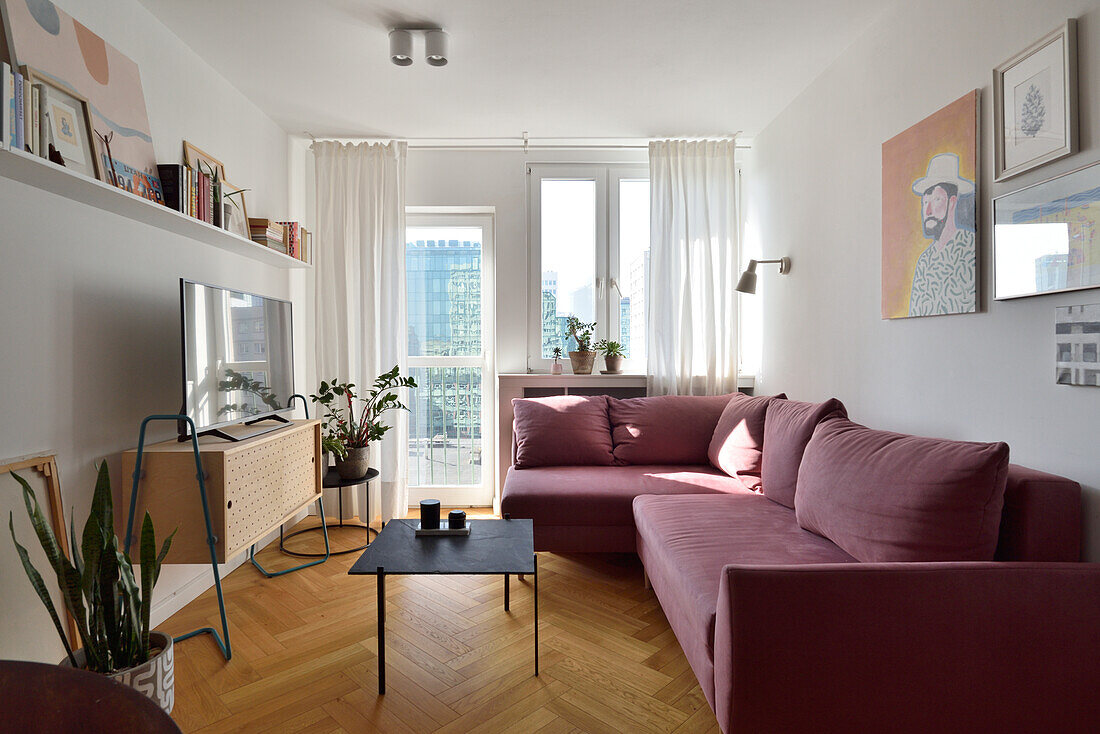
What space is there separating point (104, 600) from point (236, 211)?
1.97 meters

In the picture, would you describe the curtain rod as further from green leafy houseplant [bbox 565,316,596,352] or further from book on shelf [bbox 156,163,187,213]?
book on shelf [bbox 156,163,187,213]

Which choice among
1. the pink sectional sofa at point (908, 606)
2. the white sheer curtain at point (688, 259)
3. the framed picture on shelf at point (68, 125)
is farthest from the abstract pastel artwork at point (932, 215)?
the framed picture on shelf at point (68, 125)

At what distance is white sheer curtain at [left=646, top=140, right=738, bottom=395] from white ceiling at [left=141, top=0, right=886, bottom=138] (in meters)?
0.21

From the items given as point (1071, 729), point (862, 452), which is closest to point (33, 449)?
point (862, 452)

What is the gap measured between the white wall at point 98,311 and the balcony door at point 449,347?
1370 mm

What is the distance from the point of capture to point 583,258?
4125 millimetres

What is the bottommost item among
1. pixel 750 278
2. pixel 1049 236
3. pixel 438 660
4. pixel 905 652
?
pixel 438 660

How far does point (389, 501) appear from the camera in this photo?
3863 millimetres

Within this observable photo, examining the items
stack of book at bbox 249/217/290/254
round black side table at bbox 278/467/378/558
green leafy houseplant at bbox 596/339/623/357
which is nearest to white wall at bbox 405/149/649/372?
green leafy houseplant at bbox 596/339/623/357

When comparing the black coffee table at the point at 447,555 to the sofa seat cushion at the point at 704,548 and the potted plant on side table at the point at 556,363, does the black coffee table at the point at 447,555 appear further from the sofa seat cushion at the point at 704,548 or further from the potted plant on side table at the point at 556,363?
the potted plant on side table at the point at 556,363

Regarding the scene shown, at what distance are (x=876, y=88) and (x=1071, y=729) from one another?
2351 mm

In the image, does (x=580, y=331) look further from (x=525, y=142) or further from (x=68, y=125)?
(x=68, y=125)

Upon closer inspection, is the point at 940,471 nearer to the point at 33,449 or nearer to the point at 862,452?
the point at 862,452

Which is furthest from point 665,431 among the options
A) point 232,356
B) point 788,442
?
point 232,356
